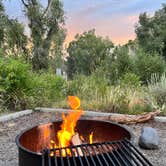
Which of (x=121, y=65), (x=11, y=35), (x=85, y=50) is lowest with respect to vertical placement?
(x=121, y=65)

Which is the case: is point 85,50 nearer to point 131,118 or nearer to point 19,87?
point 19,87

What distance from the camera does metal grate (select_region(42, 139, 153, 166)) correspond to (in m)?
2.80

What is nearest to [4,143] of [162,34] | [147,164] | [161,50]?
[147,164]

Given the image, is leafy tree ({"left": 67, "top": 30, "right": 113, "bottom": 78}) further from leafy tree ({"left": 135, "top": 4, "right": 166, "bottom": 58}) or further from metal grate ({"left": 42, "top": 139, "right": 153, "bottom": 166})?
metal grate ({"left": 42, "top": 139, "right": 153, "bottom": 166})

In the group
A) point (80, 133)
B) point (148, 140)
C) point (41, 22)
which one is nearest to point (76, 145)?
point (80, 133)

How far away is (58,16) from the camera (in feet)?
57.3

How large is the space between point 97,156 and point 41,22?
15267 millimetres

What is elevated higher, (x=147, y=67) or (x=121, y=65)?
(x=121, y=65)

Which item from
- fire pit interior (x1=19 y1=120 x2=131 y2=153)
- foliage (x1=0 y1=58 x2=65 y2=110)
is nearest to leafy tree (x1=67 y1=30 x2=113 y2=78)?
foliage (x1=0 y1=58 x2=65 y2=110)

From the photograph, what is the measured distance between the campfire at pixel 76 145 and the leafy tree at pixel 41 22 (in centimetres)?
1341

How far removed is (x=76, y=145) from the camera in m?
3.14

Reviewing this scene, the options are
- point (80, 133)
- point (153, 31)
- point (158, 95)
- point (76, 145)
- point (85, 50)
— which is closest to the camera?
point (76, 145)

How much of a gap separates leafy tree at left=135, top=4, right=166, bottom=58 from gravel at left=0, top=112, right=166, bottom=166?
1329 centimetres

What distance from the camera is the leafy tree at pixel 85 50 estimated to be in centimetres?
2045
